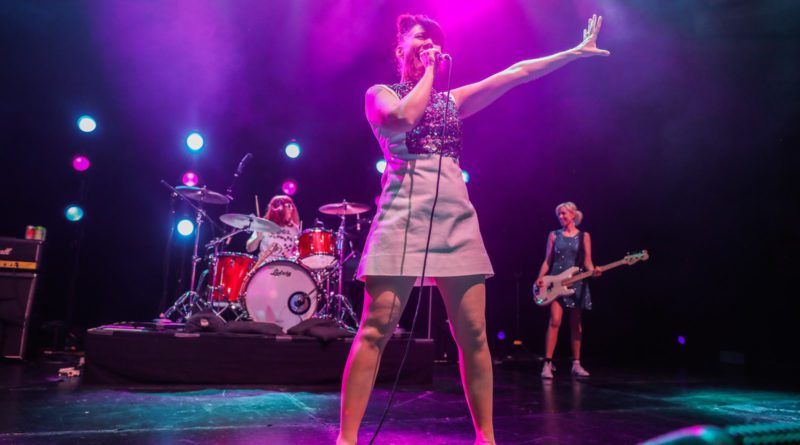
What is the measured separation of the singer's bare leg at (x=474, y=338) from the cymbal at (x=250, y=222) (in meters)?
4.53

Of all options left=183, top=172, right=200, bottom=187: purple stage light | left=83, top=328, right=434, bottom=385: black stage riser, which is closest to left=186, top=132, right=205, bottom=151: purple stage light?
left=183, top=172, right=200, bottom=187: purple stage light

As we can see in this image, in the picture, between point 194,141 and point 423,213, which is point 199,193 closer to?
point 194,141

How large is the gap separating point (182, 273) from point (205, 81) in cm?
294

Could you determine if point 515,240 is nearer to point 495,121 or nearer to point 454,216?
point 495,121

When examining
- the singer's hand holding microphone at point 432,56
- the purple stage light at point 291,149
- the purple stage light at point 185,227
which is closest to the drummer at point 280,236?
the purple stage light at point 185,227

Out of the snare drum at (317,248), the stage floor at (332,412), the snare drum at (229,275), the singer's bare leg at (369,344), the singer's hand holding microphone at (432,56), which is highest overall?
the singer's hand holding microphone at (432,56)

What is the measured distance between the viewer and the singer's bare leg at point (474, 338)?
1967 mm

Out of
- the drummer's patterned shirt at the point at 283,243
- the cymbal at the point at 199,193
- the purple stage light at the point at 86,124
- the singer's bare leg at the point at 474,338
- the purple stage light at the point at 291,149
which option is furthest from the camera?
the purple stage light at the point at 291,149

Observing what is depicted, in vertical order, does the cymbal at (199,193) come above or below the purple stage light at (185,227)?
above

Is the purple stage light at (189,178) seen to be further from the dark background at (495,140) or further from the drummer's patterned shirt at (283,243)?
the drummer's patterned shirt at (283,243)

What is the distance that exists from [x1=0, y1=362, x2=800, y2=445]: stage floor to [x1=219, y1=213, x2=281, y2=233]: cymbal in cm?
226

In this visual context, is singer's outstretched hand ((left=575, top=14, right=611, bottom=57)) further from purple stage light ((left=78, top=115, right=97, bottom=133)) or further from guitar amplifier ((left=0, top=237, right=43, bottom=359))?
purple stage light ((left=78, top=115, right=97, bottom=133))

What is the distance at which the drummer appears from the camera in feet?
22.6

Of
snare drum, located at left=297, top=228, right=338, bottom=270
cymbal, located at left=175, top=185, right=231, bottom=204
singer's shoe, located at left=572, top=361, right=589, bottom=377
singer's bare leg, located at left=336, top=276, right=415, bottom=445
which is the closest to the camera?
singer's bare leg, located at left=336, top=276, right=415, bottom=445
